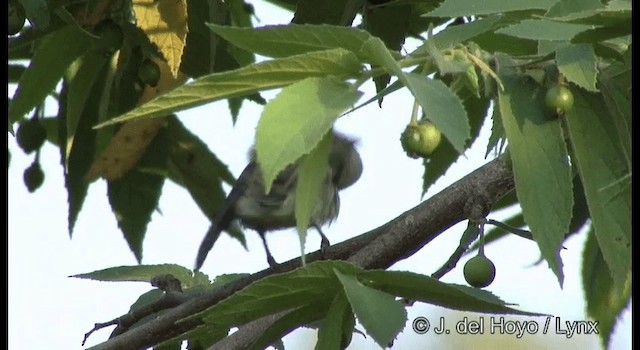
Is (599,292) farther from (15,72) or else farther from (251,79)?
(15,72)

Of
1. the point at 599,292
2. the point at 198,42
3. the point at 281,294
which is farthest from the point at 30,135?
the point at 281,294

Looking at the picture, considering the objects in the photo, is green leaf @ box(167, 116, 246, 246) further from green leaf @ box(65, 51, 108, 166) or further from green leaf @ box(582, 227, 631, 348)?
green leaf @ box(582, 227, 631, 348)

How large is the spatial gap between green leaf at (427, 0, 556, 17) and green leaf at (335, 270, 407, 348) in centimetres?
33

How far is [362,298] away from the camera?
4.94 feet

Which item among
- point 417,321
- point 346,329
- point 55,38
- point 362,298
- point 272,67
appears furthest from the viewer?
point 55,38

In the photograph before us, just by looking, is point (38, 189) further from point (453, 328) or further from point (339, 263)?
point (339, 263)

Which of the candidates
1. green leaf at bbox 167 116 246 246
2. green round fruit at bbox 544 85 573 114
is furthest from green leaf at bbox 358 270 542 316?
green leaf at bbox 167 116 246 246

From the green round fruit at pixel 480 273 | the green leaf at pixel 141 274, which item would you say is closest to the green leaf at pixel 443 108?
the green round fruit at pixel 480 273

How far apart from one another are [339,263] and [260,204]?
1.20 m

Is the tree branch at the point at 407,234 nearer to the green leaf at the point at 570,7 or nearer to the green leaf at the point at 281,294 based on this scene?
the green leaf at the point at 281,294

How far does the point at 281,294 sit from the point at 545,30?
451 mm
